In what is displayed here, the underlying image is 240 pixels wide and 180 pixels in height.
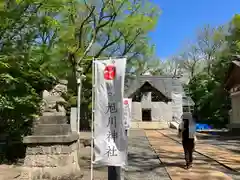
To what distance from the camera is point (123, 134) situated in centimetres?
582

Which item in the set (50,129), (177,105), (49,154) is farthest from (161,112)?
(49,154)

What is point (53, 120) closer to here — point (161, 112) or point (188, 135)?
point (188, 135)

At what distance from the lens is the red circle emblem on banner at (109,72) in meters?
5.96

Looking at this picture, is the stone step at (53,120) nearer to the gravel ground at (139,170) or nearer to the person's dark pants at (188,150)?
the gravel ground at (139,170)

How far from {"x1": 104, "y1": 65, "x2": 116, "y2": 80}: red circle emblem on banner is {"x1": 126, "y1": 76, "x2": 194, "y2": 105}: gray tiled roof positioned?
37.6 m

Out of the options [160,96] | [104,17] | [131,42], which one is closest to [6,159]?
[104,17]

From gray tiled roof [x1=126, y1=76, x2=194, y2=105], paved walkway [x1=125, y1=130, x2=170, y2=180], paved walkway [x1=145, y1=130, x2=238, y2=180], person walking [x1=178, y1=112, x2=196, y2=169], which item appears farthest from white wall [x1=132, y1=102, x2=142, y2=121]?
person walking [x1=178, y1=112, x2=196, y2=169]

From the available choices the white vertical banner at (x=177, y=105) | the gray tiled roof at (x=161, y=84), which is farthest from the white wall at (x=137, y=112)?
the white vertical banner at (x=177, y=105)

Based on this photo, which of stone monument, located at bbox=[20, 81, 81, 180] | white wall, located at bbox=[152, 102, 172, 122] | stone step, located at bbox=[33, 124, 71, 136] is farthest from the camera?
white wall, located at bbox=[152, 102, 172, 122]

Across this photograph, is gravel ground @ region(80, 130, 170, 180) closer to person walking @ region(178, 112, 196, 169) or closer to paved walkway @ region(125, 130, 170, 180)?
paved walkway @ region(125, 130, 170, 180)

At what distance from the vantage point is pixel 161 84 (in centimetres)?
4706

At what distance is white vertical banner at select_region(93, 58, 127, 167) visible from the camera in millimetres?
5812

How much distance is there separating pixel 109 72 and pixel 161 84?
41.5 metres

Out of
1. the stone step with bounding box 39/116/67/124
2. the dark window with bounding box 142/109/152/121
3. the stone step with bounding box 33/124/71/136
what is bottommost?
the stone step with bounding box 33/124/71/136
